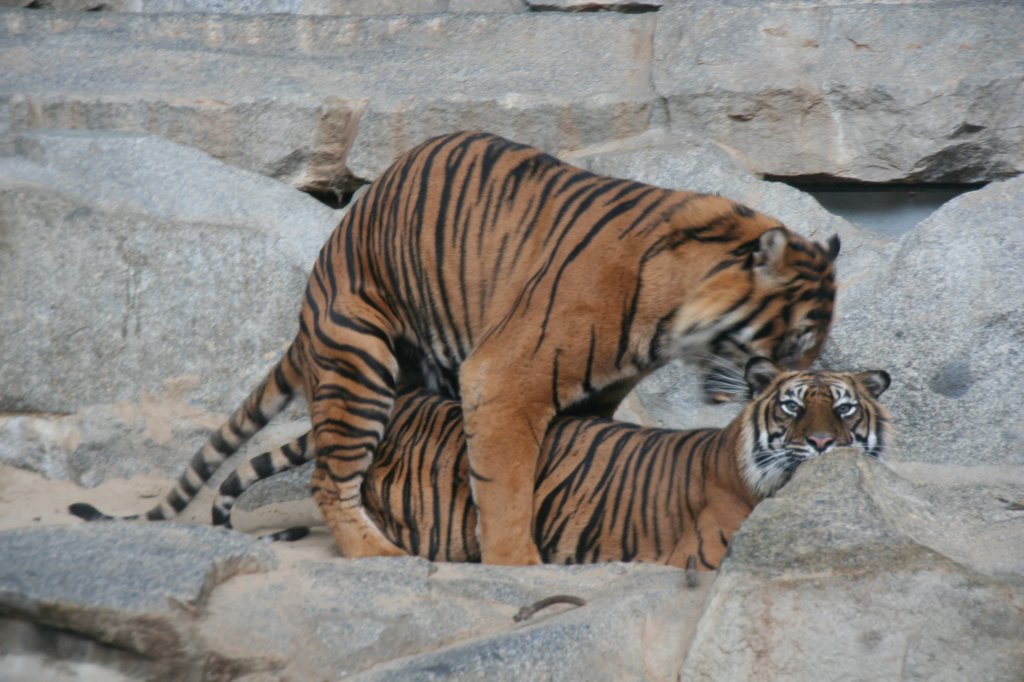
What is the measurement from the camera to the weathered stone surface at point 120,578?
296 cm

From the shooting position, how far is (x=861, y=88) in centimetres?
620

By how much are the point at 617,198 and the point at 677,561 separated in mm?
1194

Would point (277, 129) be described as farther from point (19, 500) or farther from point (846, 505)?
point (846, 505)

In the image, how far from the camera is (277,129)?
258 inches

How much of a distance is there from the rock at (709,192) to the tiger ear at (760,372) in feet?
3.45

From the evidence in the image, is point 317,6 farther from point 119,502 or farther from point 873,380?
point 873,380

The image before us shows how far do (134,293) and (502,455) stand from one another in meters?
2.13

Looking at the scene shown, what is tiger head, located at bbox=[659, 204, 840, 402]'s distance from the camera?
164 inches

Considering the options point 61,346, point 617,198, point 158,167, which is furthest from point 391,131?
point 617,198

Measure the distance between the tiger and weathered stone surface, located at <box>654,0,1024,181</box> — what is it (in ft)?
6.54

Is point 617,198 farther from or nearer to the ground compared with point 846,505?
farther from the ground

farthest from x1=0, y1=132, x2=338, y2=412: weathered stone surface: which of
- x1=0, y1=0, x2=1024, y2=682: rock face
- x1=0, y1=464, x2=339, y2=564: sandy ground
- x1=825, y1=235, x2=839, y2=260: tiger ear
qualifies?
x1=825, y1=235, x2=839, y2=260: tiger ear

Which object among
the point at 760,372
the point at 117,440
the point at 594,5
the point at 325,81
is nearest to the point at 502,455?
the point at 760,372

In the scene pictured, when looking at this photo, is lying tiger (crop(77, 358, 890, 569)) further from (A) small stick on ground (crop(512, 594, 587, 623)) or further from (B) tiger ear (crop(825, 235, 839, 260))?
(A) small stick on ground (crop(512, 594, 587, 623))
